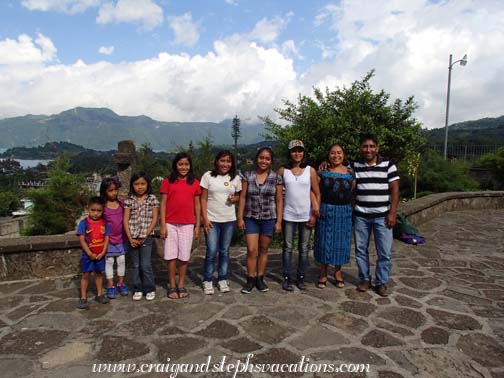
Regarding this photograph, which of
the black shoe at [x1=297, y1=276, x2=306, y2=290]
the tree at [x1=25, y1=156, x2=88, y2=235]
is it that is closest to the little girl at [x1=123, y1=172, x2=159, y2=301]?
the black shoe at [x1=297, y1=276, x2=306, y2=290]

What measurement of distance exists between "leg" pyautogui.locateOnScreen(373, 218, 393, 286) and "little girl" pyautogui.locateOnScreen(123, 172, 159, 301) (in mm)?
2425

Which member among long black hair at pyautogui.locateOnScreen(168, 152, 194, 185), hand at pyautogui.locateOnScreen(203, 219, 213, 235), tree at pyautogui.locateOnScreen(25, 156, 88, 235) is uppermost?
long black hair at pyautogui.locateOnScreen(168, 152, 194, 185)

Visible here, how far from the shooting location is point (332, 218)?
3770 mm

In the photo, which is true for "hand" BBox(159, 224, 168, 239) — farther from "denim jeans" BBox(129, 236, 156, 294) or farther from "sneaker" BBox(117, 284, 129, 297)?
"sneaker" BBox(117, 284, 129, 297)

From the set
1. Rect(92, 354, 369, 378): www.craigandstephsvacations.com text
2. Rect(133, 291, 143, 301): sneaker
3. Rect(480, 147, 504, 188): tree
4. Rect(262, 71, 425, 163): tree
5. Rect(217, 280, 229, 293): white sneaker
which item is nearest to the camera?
Rect(92, 354, 369, 378): www.craigandstephsvacations.com text

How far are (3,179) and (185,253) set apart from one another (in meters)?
58.1

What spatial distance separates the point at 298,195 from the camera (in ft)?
12.1

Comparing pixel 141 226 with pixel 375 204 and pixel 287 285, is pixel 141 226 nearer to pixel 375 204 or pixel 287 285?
pixel 287 285

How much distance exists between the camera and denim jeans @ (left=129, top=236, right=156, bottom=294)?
11.9ft

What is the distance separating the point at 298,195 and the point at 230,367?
72.7 inches

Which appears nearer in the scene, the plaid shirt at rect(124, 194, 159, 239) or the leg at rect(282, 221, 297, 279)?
the plaid shirt at rect(124, 194, 159, 239)

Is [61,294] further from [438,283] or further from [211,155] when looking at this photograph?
[211,155]

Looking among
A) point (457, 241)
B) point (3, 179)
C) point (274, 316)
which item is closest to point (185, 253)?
point (274, 316)

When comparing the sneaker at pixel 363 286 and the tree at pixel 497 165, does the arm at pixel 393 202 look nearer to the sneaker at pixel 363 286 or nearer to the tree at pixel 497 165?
the sneaker at pixel 363 286
